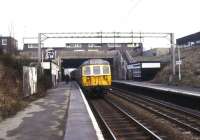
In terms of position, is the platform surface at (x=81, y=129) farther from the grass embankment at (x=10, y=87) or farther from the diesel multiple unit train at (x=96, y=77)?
the diesel multiple unit train at (x=96, y=77)

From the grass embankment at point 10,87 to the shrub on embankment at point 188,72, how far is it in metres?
26.6

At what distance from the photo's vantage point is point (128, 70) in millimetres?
86250

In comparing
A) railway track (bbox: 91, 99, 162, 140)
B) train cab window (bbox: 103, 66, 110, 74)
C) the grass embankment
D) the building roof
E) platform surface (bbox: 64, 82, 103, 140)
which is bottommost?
railway track (bbox: 91, 99, 162, 140)

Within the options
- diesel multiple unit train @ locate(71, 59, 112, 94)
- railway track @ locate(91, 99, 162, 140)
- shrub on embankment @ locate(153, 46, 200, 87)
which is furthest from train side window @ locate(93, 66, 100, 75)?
railway track @ locate(91, 99, 162, 140)

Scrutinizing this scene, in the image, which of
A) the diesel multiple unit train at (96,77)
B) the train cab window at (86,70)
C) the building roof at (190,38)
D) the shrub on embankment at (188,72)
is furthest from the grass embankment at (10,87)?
the building roof at (190,38)

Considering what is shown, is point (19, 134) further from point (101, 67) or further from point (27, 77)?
point (101, 67)

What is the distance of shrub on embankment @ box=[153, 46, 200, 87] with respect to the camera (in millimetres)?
54844

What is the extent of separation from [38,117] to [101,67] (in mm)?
19316

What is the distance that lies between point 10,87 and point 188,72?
134 feet

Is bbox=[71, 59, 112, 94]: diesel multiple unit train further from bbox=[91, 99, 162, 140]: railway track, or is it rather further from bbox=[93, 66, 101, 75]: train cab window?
bbox=[91, 99, 162, 140]: railway track

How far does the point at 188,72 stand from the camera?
2377 inches

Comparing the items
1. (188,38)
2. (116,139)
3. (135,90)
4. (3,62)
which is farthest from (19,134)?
(188,38)

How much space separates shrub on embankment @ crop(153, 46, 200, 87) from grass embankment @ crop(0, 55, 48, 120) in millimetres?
26624

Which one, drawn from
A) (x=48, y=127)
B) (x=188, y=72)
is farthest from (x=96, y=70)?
(x=188, y=72)
